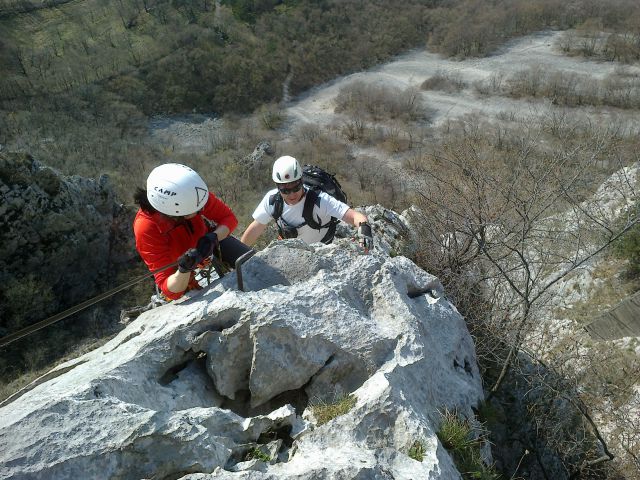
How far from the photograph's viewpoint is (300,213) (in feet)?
18.7

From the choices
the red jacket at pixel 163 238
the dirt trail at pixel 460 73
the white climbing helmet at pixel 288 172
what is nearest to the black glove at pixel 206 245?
the red jacket at pixel 163 238

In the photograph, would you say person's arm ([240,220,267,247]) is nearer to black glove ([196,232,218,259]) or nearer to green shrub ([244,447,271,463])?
black glove ([196,232,218,259])

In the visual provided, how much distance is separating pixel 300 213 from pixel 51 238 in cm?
957

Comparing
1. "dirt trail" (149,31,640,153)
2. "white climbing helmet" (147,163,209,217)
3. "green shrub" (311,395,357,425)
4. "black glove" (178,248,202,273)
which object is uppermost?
"white climbing helmet" (147,163,209,217)

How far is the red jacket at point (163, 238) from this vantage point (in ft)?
14.3

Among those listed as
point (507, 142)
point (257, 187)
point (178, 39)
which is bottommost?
point (257, 187)

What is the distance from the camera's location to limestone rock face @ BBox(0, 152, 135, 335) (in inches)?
467

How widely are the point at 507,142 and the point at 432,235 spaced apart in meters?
15.3

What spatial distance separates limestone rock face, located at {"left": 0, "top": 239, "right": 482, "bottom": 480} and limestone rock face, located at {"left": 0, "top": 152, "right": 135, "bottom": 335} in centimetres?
926

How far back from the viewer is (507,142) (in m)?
22.4

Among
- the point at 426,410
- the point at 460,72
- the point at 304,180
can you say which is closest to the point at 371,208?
the point at 304,180

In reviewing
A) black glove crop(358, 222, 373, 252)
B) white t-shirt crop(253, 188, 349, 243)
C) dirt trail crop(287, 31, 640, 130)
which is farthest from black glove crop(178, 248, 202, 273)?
dirt trail crop(287, 31, 640, 130)

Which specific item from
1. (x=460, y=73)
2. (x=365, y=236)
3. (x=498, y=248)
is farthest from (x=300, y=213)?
(x=460, y=73)

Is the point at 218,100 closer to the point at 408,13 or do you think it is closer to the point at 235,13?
the point at 235,13
